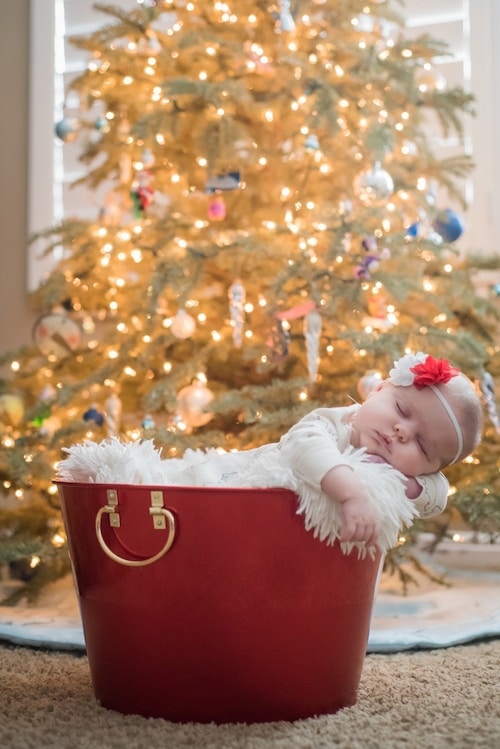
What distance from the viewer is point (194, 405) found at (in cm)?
190

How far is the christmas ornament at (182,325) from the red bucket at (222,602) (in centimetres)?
86

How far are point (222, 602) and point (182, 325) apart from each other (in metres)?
0.97

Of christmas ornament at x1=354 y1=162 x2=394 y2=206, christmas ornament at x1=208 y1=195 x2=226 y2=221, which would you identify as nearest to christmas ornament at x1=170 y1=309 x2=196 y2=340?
christmas ornament at x1=208 y1=195 x2=226 y2=221

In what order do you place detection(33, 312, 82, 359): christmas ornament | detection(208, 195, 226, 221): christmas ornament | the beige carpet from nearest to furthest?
the beige carpet → detection(208, 195, 226, 221): christmas ornament → detection(33, 312, 82, 359): christmas ornament

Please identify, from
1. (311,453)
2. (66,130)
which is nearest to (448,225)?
(66,130)

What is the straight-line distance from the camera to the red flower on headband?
1117 mm

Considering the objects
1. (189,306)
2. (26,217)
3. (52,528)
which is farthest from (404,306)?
(26,217)

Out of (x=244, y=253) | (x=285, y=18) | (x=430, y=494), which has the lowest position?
(x=430, y=494)

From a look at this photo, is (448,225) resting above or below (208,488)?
above

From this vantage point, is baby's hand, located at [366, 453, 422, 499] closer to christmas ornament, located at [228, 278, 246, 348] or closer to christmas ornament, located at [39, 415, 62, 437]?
christmas ornament, located at [228, 278, 246, 348]

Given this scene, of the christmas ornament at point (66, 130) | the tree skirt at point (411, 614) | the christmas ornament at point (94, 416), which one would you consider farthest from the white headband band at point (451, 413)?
the christmas ornament at point (66, 130)

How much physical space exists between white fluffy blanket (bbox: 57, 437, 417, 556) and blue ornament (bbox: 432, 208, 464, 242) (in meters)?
1.10

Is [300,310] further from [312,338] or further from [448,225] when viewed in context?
[448,225]

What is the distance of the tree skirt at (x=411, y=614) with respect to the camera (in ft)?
5.09
